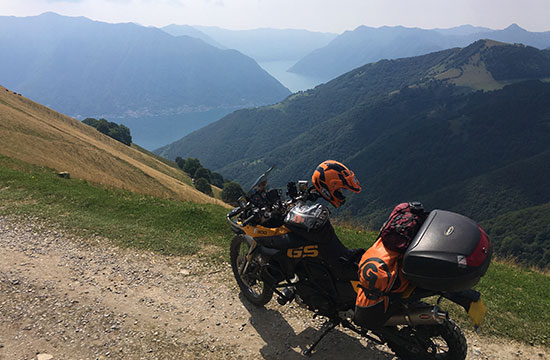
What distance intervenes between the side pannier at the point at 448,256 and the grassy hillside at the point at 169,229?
349 centimetres

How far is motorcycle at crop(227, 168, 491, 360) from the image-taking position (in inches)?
152

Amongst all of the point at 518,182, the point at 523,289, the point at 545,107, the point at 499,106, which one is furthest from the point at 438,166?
the point at 523,289

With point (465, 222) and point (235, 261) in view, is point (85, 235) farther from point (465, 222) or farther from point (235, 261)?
point (465, 222)

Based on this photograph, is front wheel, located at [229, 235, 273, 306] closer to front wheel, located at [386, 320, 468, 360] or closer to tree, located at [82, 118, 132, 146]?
front wheel, located at [386, 320, 468, 360]

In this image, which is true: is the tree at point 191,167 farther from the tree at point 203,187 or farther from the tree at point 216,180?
the tree at point 203,187

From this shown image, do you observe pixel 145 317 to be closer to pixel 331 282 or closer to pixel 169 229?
pixel 331 282

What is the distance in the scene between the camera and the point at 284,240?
5719 millimetres

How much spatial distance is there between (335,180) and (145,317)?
170 inches

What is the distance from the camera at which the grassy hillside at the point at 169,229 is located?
6.71 metres

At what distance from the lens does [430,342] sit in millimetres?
4477

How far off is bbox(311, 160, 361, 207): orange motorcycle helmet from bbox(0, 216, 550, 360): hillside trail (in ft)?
8.63

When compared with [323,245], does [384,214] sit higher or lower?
lower

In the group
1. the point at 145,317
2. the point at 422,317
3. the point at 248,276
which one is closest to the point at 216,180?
the point at 248,276

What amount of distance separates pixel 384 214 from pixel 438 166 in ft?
226
